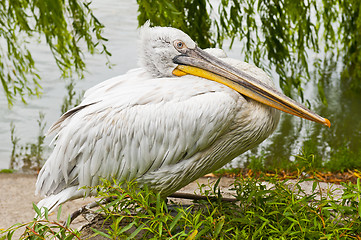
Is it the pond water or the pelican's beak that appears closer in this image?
the pelican's beak

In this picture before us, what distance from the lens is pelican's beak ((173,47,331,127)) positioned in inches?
80.3

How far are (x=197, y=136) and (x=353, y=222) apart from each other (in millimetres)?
689

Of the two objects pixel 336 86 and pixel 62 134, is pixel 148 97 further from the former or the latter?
pixel 336 86

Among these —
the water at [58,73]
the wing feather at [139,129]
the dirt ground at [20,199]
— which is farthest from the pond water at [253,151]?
the wing feather at [139,129]

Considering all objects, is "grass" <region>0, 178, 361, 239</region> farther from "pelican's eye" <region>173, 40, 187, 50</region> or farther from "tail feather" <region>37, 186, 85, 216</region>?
"pelican's eye" <region>173, 40, 187, 50</region>

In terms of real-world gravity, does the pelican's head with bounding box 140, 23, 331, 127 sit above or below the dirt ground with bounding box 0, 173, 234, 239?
above

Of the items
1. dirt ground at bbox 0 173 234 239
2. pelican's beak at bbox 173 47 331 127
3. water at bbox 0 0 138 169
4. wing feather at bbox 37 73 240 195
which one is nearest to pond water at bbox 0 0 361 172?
water at bbox 0 0 138 169

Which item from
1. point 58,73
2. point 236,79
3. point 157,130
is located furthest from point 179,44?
point 58,73

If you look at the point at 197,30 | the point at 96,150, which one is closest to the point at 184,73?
the point at 96,150

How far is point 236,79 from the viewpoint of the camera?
208 centimetres

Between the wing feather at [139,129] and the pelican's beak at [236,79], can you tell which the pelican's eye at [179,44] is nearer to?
the pelican's beak at [236,79]

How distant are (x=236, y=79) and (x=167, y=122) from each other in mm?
351

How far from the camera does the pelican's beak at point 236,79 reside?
2039mm

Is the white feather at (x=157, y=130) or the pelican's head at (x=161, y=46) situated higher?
the pelican's head at (x=161, y=46)
